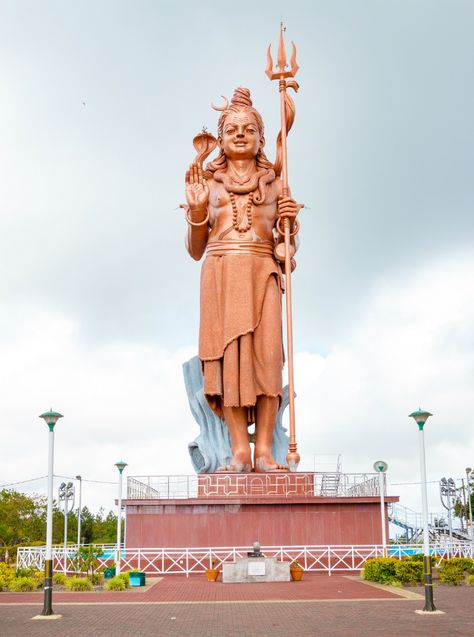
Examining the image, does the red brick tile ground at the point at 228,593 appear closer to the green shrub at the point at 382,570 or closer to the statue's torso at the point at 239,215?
the green shrub at the point at 382,570

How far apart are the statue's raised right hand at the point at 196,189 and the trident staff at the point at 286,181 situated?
6.67 ft

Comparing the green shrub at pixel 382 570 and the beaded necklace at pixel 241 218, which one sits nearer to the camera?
the green shrub at pixel 382 570

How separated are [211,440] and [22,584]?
7.28m

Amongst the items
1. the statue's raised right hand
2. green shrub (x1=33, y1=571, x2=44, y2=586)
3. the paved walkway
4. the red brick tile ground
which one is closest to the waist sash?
the statue's raised right hand

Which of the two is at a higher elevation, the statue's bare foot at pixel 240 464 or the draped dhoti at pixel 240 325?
the draped dhoti at pixel 240 325

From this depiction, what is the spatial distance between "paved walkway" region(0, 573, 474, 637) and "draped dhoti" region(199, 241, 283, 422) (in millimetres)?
6175

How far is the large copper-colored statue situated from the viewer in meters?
20.5

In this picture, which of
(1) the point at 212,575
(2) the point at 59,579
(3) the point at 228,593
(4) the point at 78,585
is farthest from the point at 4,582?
(3) the point at 228,593

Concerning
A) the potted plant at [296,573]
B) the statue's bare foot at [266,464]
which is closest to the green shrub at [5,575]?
the potted plant at [296,573]

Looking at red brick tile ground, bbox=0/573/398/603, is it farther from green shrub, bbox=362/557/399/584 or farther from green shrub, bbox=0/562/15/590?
green shrub, bbox=0/562/15/590

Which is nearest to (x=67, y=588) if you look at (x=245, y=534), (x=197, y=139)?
(x=245, y=534)

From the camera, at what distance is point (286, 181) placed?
849 inches

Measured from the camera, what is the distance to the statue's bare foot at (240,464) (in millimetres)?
19812

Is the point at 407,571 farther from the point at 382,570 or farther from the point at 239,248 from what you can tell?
the point at 239,248
